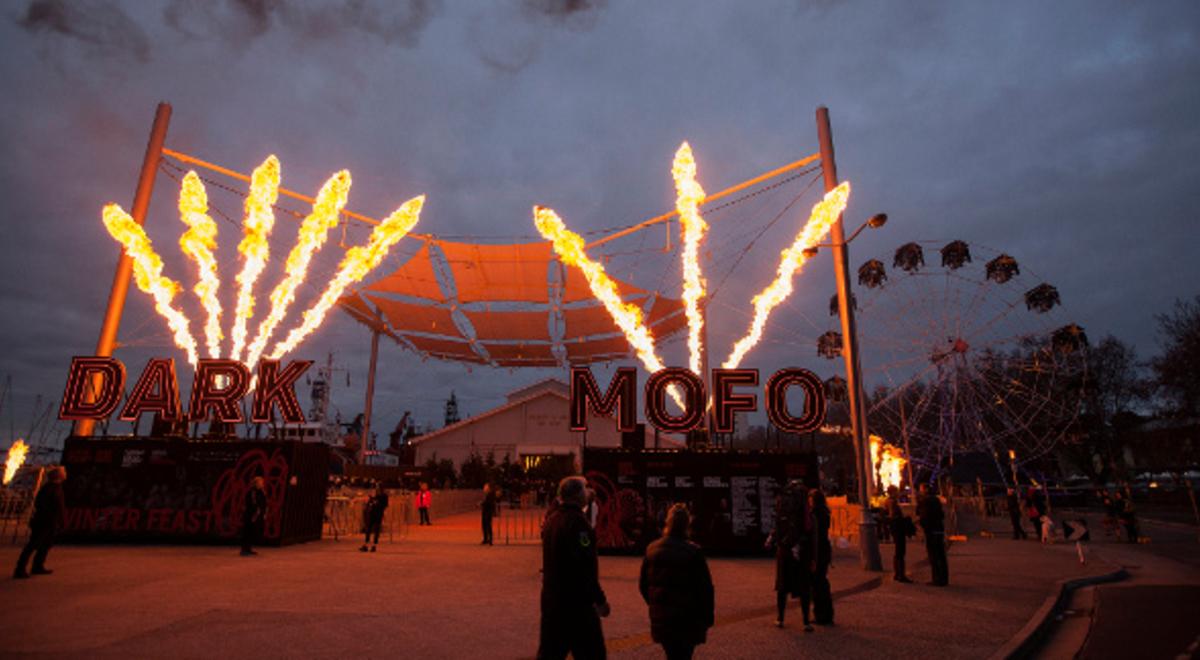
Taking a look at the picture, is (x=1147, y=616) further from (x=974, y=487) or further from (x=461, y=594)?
(x=974, y=487)

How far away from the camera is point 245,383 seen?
58.7 ft

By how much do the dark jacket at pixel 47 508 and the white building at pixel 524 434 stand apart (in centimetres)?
3614

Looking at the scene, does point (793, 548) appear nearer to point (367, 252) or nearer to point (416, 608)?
point (416, 608)

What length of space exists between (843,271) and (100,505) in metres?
20.3

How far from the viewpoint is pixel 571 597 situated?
15.3 feet

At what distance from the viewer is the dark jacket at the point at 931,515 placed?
11477mm

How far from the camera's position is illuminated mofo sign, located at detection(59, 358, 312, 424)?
1720 centimetres

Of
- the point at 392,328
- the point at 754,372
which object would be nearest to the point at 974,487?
the point at 754,372

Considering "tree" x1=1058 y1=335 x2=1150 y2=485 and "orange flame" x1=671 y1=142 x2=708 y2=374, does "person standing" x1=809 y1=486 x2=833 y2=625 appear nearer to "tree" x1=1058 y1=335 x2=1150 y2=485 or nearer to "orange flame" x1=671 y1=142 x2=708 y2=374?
"orange flame" x1=671 y1=142 x2=708 y2=374

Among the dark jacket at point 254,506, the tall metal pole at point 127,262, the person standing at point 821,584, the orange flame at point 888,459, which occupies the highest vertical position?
the tall metal pole at point 127,262

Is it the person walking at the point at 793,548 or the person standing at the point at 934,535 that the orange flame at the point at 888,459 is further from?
the person walking at the point at 793,548

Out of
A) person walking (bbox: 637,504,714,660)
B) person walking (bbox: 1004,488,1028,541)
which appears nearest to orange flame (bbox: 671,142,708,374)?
person walking (bbox: 1004,488,1028,541)

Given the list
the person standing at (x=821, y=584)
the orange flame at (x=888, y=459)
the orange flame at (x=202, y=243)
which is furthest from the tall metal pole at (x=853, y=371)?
the orange flame at (x=888, y=459)

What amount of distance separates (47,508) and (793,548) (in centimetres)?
1269
